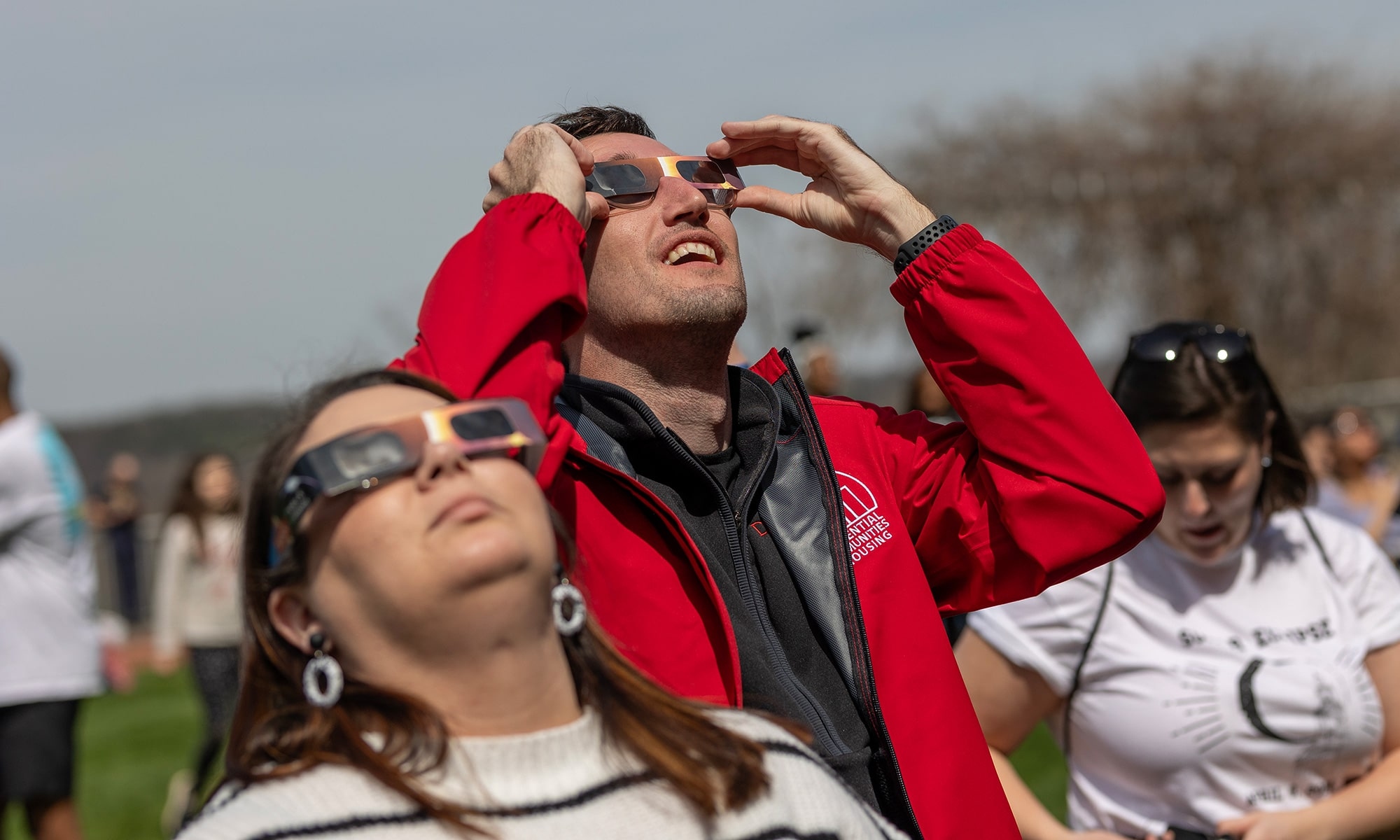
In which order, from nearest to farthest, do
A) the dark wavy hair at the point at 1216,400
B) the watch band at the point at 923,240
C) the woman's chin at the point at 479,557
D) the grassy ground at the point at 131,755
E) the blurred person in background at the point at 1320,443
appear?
1. the woman's chin at the point at 479,557
2. the watch band at the point at 923,240
3. the dark wavy hair at the point at 1216,400
4. the grassy ground at the point at 131,755
5. the blurred person in background at the point at 1320,443

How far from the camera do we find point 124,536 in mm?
18672

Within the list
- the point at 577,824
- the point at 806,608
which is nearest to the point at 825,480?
the point at 806,608

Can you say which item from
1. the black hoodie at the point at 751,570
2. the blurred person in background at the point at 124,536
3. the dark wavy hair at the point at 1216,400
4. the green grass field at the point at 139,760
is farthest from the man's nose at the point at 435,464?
the blurred person in background at the point at 124,536

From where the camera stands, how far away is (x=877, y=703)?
7.89ft

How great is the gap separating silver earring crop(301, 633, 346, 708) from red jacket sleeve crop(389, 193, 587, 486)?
468 millimetres

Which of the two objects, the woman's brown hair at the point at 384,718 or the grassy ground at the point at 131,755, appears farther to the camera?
the grassy ground at the point at 131,755

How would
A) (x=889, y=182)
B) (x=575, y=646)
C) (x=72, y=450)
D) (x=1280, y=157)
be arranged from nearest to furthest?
(x=575, y=646), (x=889, y=182), (x=1280, y=157), (x=72, y=450)

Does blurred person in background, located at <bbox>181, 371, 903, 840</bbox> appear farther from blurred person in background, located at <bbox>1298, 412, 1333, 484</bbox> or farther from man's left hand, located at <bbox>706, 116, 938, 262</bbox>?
blurred person in background, located at <bbox>1298, 412, 1333, 484</bbox>

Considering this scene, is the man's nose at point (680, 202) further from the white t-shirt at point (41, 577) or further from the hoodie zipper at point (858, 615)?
the white t-shirt at point (41, 577)

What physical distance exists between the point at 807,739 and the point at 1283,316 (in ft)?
70.7

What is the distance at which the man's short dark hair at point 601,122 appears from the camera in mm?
3051

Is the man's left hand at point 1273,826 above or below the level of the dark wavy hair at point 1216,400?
below

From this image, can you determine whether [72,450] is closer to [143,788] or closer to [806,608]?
[143,788]

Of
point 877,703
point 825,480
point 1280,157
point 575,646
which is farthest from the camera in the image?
point 1280,157
